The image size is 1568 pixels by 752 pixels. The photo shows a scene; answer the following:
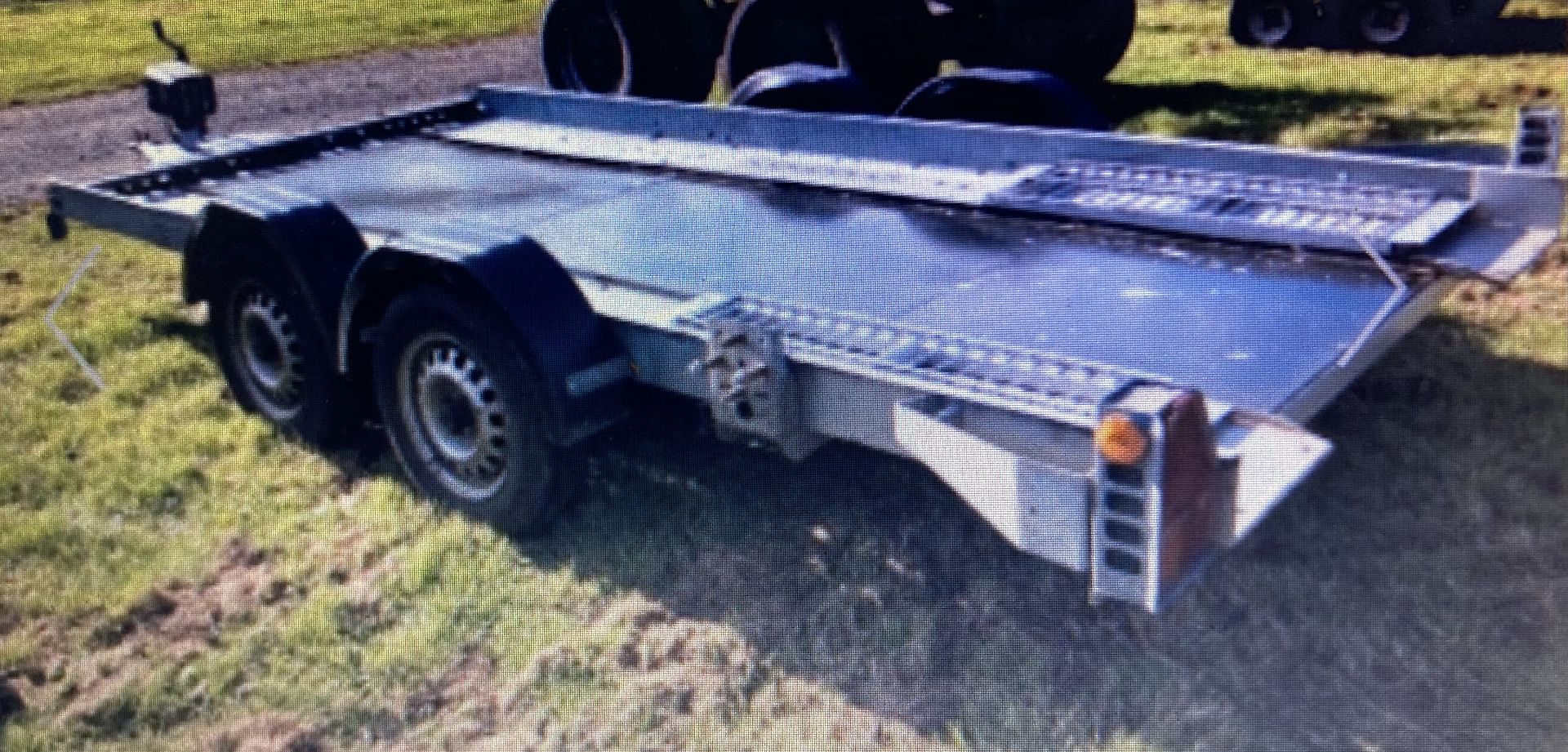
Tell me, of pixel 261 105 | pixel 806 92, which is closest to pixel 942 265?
pixel 806 92

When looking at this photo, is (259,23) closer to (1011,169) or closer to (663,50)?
(663,50)

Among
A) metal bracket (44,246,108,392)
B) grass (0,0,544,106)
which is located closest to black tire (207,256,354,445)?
metal bracket (44,246,108,392)

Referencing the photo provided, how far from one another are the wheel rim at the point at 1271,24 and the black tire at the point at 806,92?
605 cm

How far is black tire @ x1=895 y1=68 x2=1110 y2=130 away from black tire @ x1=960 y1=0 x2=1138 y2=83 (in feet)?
9.55

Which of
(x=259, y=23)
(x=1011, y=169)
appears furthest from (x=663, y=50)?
(x=259, y=23)

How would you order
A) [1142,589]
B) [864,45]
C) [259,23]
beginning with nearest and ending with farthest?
[1142,589], [864,45], [259,23]

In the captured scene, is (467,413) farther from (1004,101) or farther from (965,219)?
(1004,101)

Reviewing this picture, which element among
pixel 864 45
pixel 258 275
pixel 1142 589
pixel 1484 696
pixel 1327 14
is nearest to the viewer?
pixel 1142 589

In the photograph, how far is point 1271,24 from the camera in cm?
1131

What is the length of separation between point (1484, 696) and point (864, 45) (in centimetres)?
563

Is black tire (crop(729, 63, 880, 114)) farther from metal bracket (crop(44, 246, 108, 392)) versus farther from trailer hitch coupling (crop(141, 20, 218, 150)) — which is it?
metal bracket (crop(44, 246, 108, 392))

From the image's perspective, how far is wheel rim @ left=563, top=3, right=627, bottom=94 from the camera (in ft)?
28.7

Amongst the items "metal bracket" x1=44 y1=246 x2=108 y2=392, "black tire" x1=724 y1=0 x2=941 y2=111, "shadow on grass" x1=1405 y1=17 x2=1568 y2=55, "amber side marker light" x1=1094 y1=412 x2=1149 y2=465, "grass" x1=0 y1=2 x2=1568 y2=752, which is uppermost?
"black tire" x1=724 y1=0 x2=941 y2=111

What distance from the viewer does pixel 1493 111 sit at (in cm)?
838
